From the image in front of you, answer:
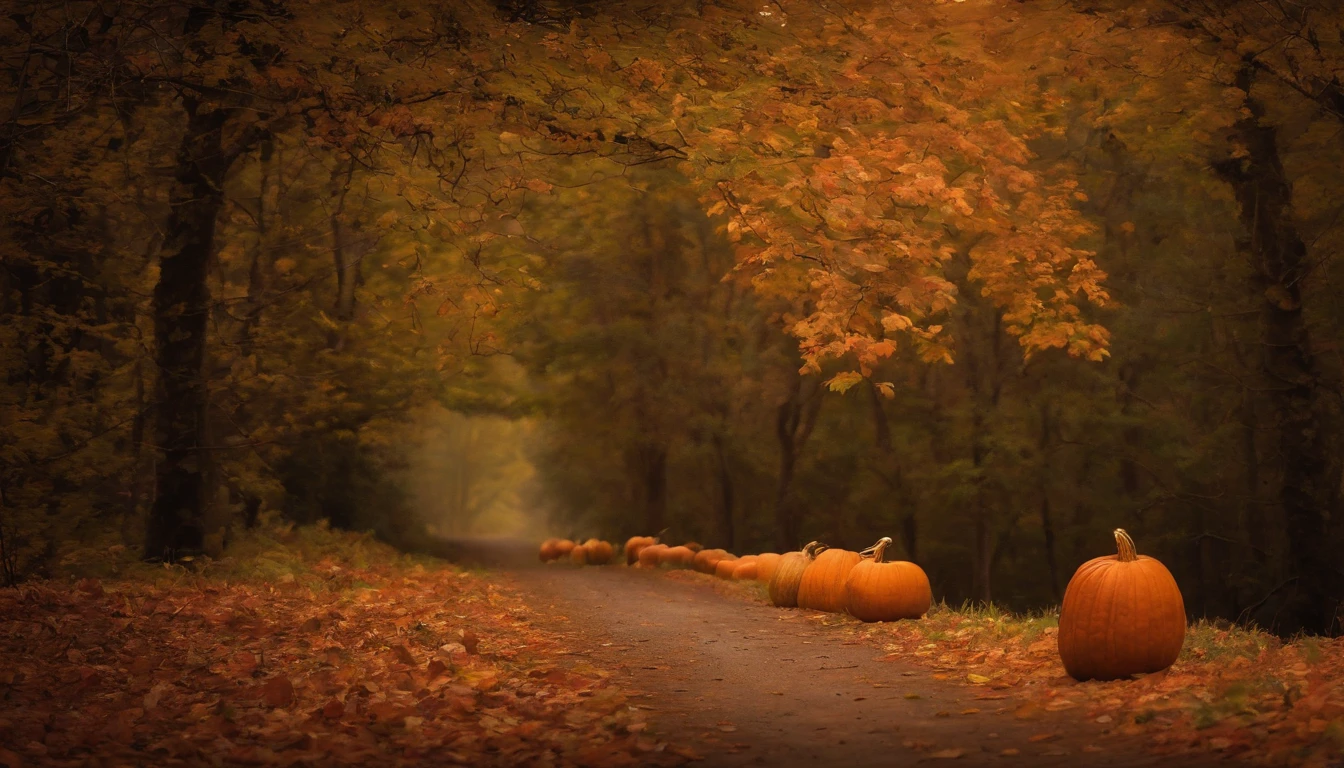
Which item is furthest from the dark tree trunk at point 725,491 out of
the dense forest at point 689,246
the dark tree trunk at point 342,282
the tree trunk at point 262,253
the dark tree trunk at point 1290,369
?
the dark tree trunk at point 1290,369

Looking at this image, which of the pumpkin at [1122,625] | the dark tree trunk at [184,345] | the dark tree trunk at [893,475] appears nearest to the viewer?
the pumpkin at [1122,625]

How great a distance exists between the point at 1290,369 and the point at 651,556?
13.4 metres

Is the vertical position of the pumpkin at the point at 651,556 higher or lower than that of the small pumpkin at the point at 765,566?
lower

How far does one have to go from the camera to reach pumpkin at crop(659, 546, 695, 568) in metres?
22.2

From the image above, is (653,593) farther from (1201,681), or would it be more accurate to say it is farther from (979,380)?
(979,380)

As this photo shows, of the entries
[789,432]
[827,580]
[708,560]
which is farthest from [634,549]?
[827,580]

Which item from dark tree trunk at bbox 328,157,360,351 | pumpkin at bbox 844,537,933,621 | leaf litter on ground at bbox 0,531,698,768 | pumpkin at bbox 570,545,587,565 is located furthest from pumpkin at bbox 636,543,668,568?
pumpkin at bbox 844,537,933,621

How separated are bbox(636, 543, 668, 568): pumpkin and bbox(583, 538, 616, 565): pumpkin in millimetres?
3156

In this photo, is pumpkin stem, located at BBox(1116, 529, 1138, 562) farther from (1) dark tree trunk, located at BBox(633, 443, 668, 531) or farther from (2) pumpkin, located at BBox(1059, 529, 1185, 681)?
(1) dark tree trunk, located at BBox(633, 443, 668, 531)

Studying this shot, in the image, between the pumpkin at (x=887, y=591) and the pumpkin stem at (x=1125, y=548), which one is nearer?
the pumpkin stem at (x=1125, y=548)

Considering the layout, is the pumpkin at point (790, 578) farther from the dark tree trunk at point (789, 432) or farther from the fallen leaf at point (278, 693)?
A: the dark tree trunk at point (789, 432)

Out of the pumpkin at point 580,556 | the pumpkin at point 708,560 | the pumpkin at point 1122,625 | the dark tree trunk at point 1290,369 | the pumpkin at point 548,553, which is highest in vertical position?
the dark tree trunk at point 1290,369

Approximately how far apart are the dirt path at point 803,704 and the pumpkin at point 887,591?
0.59 meters

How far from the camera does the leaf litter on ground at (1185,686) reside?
469cm
